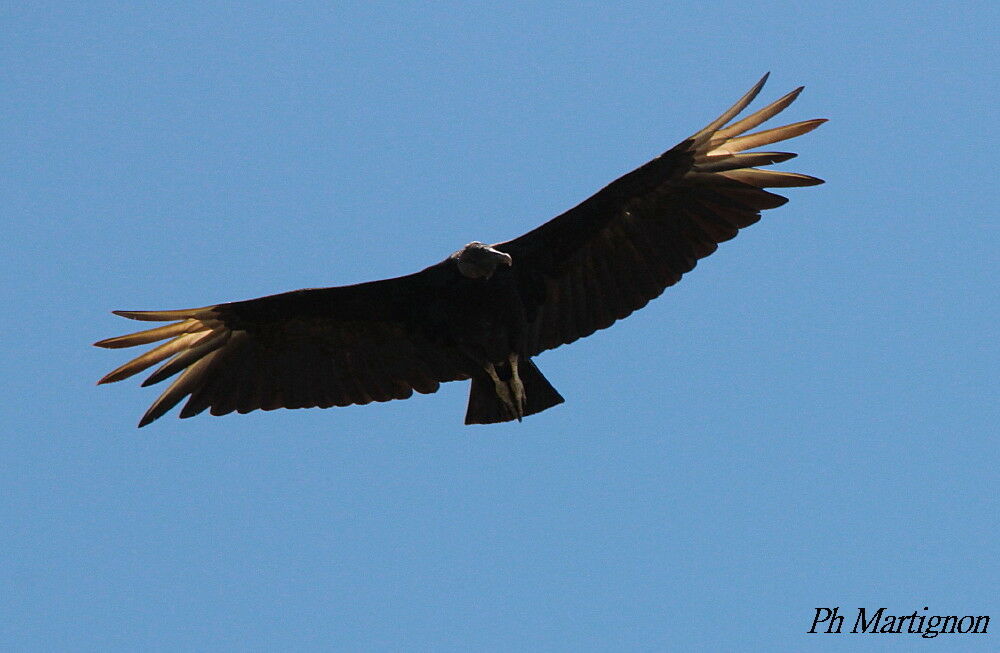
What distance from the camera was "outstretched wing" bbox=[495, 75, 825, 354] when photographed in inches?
336

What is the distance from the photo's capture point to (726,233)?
858 centimetres

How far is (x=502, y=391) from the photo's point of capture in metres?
8.73

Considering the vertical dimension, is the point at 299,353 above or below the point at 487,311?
above

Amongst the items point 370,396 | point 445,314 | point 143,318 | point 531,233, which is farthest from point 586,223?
point 143,318

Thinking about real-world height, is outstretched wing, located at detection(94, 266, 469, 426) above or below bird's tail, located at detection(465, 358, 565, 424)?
above

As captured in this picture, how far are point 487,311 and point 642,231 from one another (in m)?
1.13

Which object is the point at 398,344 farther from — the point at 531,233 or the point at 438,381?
the point at 531,233

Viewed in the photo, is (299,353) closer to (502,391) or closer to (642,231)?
(502,391)

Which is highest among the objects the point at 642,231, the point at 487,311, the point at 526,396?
the point at 642,231

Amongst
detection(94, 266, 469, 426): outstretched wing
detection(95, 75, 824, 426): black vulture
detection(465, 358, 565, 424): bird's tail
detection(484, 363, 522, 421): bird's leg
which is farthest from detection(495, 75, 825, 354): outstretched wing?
detection(94, 266, 469, 426): outstretched wing

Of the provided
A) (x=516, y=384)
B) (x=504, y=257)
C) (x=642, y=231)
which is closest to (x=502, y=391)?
(x=516, y=384)

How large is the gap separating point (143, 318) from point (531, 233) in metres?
2.45

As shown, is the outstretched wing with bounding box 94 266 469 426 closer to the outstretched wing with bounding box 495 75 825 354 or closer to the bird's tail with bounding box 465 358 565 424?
the bird's tail with bounding box 465 358 565 424

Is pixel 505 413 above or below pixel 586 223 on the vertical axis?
below
